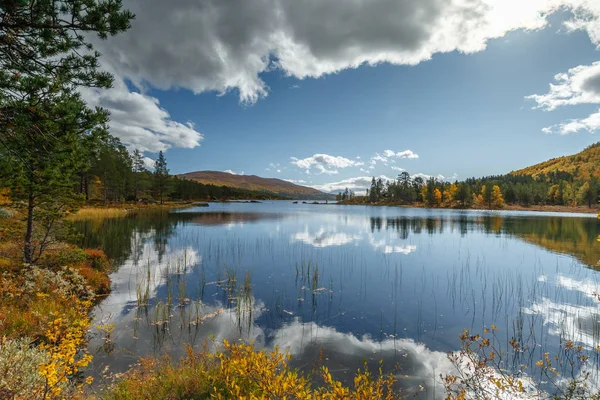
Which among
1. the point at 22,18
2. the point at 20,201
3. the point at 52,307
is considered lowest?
the point at 52,307

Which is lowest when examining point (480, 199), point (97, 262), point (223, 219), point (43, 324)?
point (97, 262)

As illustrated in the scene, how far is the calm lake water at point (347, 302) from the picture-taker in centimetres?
1007

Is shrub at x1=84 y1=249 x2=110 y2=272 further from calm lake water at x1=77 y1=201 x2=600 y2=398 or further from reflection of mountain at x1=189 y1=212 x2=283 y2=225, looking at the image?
reflection of mountain at x1=189 y1=212 x2=283 y2=225

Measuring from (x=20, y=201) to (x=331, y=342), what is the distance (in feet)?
55.2

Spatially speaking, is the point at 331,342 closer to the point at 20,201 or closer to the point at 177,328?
the point at 177,328

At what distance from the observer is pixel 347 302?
49.4 feet

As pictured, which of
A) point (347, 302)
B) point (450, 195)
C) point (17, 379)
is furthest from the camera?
point (450, 195)

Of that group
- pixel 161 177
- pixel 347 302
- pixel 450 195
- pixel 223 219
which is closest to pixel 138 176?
pixel 161 177

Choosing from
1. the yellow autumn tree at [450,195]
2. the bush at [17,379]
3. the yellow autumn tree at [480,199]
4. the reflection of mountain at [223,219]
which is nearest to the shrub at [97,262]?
the bush at [17,379]

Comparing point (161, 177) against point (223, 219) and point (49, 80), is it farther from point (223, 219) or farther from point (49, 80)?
point (49, 80)

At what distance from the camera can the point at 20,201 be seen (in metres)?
14.0

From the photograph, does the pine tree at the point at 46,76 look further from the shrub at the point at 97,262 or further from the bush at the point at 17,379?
the shrub at the point at 97,262

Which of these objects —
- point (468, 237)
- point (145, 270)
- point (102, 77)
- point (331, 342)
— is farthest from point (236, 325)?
point (468, 237)

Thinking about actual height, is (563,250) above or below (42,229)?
below
